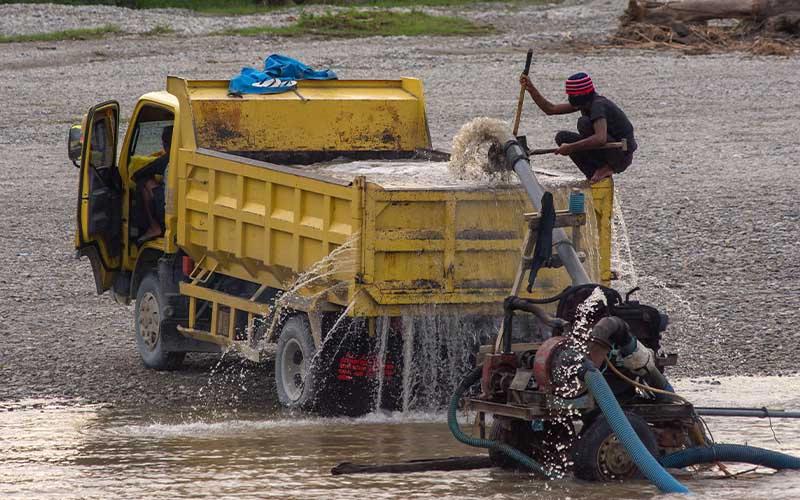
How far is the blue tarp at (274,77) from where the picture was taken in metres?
11.9

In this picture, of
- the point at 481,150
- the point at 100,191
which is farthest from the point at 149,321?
the point at 481,150

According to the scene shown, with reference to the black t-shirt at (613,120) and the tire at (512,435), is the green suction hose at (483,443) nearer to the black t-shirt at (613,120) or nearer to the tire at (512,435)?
the tire at (512,435)

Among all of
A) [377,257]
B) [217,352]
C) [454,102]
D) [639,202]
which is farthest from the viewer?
[454,102]

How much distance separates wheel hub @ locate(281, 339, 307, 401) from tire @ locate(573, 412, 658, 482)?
9.05ft

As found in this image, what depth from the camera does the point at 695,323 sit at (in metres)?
12.5

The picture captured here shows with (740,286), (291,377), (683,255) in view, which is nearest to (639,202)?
(683,255)

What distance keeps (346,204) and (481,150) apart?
888 millimetres

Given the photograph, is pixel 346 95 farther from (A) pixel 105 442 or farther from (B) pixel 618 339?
(B) pixel 618 339

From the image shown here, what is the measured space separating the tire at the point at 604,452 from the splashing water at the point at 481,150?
2220 millimetres

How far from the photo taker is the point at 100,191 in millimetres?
12188

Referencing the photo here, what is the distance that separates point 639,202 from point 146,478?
1016cm

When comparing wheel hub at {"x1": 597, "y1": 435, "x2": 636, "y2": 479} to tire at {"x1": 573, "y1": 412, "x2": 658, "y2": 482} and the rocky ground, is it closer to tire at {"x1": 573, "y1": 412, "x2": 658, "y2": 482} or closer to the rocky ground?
tire at {"x1": 573, "y1": 412, "x2": 658, "y2": 482}

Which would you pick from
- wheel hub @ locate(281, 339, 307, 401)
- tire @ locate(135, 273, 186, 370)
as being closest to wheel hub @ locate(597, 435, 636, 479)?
wheel hub @ locate(281, 339, 307, 401)

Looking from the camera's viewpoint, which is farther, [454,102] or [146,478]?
[454,102]
